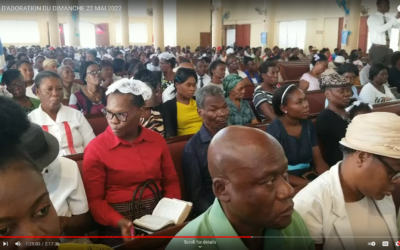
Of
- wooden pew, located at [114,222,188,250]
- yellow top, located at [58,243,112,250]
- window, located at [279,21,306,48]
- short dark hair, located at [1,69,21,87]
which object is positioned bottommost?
wooden pew, located at [114,222,188,250]

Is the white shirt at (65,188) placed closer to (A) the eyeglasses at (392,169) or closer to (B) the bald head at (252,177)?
(B) the bald head at (252,177)

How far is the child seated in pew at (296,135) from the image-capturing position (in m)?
2.60

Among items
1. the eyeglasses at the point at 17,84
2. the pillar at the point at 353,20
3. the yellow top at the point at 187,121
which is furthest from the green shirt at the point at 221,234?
the pillar at the point at 353,20

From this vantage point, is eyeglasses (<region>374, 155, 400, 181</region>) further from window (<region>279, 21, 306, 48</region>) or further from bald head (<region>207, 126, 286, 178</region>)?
window (<region>279, 21, 306, 48</region>)

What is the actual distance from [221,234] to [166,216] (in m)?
0.66

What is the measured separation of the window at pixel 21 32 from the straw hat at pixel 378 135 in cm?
2178

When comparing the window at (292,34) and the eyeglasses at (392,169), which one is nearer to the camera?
the eyeglasses at (392,169)

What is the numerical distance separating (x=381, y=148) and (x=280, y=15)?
17.9m

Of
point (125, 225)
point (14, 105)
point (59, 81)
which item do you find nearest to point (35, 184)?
point (14, 105)

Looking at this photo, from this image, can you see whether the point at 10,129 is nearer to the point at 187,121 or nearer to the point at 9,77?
the point at 187,121

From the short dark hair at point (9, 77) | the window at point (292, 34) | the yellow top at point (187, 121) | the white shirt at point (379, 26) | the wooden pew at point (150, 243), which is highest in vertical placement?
the window at point (292, 34)

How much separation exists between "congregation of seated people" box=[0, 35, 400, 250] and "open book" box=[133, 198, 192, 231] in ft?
0.46

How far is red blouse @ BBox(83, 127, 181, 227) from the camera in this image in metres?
1.94

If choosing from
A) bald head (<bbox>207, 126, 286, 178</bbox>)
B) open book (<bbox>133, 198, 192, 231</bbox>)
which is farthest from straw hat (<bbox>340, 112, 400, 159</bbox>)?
open book (<bbox>133, 198, 192, 231</bbox>)
